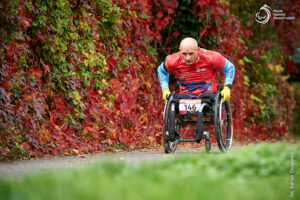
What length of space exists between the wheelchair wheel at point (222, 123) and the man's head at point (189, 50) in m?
0.64

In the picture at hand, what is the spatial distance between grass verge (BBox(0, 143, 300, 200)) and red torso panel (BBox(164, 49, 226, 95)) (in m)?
2.25

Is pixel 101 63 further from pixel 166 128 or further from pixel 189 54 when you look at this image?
pixel 166 128

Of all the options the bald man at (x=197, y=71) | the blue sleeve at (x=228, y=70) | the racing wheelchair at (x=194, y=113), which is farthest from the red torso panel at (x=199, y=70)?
the racing wheelchair at (x=194, y=113)

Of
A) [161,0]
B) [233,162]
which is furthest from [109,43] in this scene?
[233,162]

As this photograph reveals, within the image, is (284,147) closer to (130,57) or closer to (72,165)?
(72,165)

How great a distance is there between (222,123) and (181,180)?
3748mm

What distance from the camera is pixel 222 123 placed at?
845 cm

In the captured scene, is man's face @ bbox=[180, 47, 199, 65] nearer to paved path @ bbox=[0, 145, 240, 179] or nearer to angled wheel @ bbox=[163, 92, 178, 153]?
angled wheel @ bbox=[163, 92, 178, 153]

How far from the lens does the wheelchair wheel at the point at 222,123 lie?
8.05 meters

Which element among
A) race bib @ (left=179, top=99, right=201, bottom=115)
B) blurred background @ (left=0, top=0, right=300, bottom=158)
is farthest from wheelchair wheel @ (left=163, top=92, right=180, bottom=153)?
blurred background @ (left=0, top=0, right=300, bottom=158)

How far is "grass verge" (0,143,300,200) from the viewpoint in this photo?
4.09 m

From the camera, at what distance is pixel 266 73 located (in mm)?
16547

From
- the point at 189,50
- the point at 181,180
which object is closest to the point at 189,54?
the point at 189,50

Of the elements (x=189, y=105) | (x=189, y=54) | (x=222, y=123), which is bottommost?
(x=222, y=123)
